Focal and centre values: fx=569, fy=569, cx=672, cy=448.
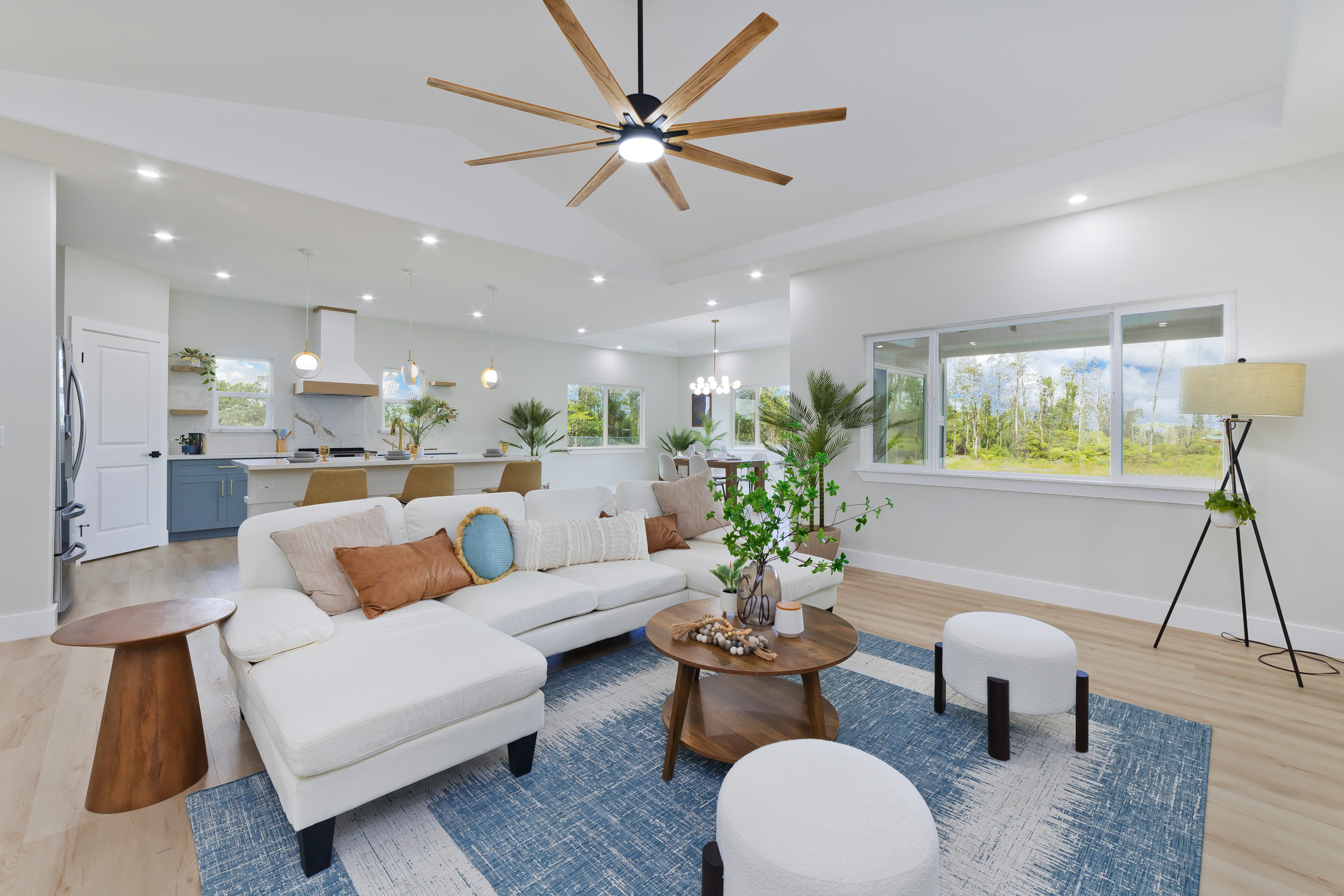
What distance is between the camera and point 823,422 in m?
4.97

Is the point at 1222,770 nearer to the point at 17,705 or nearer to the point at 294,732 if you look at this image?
the point at 294,732

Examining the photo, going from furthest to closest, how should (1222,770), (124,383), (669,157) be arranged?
(124,383)
(669,157)
(1222,770)

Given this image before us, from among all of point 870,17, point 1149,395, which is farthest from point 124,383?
point 1149,395

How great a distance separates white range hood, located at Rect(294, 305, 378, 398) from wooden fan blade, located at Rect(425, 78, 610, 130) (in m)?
5.56

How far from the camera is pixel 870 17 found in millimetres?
2822

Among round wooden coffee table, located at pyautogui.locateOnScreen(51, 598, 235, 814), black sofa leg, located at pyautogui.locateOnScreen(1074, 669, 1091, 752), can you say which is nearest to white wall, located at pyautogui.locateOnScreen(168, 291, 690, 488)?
round wooden coffee table, located at pyautogui.locateOnScreen(51, 598, 235, 814)

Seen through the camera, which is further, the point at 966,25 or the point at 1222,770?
the point at 966,25

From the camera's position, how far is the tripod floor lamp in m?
2.91

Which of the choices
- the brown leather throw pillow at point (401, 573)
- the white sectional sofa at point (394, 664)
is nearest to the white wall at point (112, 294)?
the white sectional sofa at point (394, 664)

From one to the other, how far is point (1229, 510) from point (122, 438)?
8.52 m

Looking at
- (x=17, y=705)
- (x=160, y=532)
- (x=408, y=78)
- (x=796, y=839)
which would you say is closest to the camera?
(x=796, y=839)

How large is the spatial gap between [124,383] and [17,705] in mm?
4018

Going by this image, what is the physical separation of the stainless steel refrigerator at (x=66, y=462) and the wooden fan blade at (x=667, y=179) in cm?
384

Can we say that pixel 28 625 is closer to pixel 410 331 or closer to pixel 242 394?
pixel 242 394
